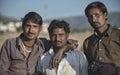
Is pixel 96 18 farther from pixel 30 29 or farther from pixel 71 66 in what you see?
pixel 30 29

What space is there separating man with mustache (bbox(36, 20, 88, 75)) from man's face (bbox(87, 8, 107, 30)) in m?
0.41

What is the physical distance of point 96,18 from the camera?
18.4 feet

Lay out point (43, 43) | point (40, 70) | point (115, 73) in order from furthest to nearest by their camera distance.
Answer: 1. point (43, 43)
2. point (40, 70)
3. point (115, 73)

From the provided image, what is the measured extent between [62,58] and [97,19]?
79 centimetres

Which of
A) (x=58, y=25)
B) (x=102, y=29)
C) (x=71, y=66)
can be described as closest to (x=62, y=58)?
(x=71, y=66)

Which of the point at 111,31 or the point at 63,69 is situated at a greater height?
the point at 111,31

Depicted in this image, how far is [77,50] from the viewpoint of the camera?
5723 millimetres

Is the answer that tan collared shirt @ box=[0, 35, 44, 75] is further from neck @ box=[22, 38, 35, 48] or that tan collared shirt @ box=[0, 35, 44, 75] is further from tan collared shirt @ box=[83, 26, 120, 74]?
tan collared shirt @ box=[83, 26, 120, 74]

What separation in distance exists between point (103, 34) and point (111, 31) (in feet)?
0.43

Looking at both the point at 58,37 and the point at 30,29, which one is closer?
the point at 58,37

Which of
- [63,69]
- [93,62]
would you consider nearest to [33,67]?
[63,69]

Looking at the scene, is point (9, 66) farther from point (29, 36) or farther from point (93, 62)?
point (93, 62)

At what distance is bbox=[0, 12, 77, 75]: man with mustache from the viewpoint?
5855 mm

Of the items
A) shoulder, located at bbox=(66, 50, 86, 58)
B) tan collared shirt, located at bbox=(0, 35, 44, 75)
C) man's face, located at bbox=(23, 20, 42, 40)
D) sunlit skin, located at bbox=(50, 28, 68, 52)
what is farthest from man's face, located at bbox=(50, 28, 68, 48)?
tan collared shirt, located at bbox=(0, 35, 44, 75)
